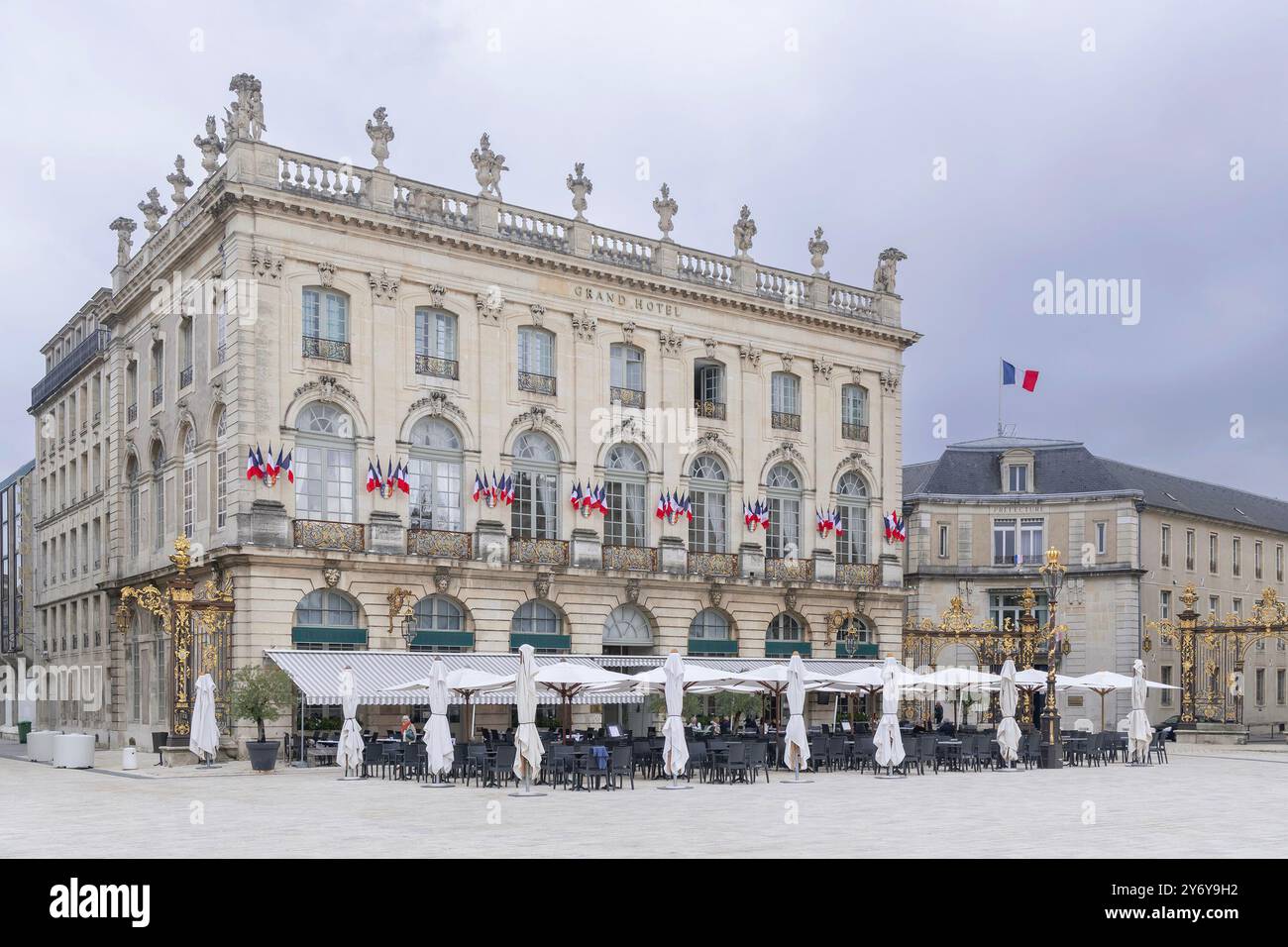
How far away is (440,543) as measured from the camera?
37625 millimetres

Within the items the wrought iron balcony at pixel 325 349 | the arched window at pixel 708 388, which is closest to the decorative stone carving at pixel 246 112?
the wrought iron balcony at pixel 325 349

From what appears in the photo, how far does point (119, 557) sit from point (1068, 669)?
33.7 m

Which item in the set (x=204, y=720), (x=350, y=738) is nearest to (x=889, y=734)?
(x=350, y=738)

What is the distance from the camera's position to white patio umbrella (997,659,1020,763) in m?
31.8

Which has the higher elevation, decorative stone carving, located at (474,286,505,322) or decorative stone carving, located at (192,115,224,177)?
decorative stone carving, located at (192,115,224,177)

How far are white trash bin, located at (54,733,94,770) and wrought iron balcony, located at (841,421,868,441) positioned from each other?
81.3 ft

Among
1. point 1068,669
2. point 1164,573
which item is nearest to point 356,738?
point 1068,669

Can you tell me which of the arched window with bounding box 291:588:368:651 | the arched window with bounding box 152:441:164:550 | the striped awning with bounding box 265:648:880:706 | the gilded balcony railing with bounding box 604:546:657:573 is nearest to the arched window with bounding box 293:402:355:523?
Result: the arched window with bounding box 291:588:368:651

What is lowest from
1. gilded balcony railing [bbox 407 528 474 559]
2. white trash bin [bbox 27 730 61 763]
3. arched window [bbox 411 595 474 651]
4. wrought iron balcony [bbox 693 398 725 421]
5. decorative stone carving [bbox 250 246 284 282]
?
white trash bin [bbox 27 730 61 763]

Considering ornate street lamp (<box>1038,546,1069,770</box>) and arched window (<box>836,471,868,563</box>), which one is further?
arched window (<box>836,471,868,563</box>)

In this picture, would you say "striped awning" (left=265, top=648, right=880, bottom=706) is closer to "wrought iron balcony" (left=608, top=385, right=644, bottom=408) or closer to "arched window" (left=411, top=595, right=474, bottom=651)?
"arched window" (left=411, top=595, right=474, bottom=651)

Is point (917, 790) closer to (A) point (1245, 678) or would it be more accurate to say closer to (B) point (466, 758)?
(B) point (466, 758)

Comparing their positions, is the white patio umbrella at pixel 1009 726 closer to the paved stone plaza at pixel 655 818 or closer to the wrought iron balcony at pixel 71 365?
the paved stone plaza at pixel 655 818
